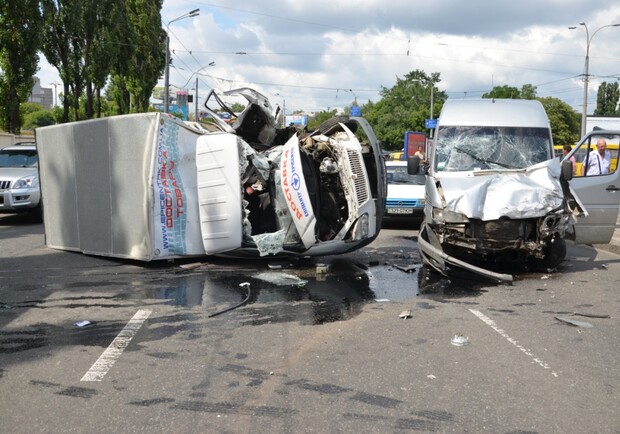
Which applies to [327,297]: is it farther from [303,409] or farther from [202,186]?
[303,409]

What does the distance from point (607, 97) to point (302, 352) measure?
10680 cm

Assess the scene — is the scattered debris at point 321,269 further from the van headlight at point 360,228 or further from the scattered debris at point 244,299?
the scattered debris at point 244,299

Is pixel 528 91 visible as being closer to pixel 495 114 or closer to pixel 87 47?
pixel 87 47

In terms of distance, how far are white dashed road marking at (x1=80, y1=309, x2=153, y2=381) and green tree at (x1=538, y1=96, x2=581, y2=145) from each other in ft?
229

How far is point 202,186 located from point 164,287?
1.62m

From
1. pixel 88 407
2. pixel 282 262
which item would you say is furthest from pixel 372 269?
pixel 88 407

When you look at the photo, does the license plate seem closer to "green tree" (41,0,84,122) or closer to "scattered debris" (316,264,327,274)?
"scattered debris" (316,264,327,274)

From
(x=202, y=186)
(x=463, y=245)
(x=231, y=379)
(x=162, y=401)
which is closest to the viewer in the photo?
(x=162, y=401)

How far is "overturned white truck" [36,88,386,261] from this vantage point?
820 cm

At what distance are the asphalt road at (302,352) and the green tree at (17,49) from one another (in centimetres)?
1815

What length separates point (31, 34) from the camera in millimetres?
23594

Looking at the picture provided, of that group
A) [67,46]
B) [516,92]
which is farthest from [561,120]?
[67,46]

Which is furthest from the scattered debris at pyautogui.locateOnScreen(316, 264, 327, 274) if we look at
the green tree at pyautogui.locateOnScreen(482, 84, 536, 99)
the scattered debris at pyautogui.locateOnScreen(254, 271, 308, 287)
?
the green tree at pyautogui.locateOnScreen(482, 84, 536, 99)

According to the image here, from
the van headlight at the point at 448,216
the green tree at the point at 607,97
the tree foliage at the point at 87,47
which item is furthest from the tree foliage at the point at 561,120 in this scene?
the van headlight at the point at 448,216
